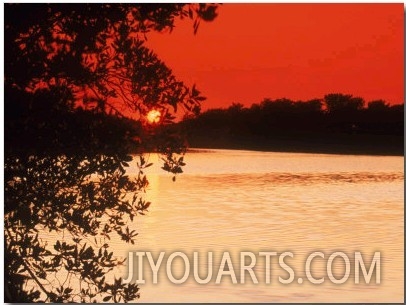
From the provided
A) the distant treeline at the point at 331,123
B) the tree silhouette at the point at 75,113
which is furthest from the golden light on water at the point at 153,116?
the distant treeline at the point at 331,123

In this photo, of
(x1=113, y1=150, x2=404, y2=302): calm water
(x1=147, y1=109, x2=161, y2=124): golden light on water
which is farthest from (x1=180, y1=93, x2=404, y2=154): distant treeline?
(x1=147, y1=109, x2=161, y2=124): golden light on water

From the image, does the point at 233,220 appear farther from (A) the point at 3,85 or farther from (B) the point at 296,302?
(A) the point at 3,85

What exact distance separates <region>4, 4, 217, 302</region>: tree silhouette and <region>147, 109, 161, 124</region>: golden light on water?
44 millimetres

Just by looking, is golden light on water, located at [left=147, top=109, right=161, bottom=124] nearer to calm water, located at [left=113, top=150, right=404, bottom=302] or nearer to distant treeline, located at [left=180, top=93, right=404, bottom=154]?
calm water, located at [left=113, top=150, right=404, bottom=302]

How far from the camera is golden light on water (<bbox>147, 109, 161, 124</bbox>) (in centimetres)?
867

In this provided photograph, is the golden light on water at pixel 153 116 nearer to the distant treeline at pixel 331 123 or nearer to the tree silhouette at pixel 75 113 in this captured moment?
the tree silhouette at pixel 75 113

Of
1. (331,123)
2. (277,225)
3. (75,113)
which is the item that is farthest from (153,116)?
(331,123)

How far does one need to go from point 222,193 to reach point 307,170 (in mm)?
19535

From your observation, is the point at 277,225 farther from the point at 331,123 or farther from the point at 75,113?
the point at 331,123

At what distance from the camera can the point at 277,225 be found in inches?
1022

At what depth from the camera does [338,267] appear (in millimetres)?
17391

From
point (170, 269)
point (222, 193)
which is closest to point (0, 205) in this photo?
point (170, 269)

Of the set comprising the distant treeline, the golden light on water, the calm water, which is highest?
the distant treeline

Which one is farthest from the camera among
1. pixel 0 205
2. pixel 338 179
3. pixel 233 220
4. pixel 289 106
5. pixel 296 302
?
pixel 289 106
